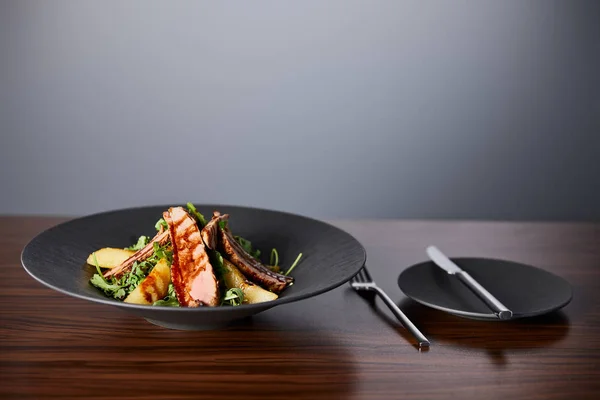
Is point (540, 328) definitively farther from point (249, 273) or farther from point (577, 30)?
point (577, 30)

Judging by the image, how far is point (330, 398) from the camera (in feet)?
3.10

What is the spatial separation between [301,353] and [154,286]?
10.4 inches

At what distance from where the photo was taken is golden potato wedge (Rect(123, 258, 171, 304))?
112cm

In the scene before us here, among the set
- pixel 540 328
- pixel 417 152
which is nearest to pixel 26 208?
pixel 417 152

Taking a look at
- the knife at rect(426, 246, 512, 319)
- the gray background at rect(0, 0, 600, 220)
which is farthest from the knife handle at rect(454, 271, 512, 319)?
the gray background at rect(0, 0, 600, 220)

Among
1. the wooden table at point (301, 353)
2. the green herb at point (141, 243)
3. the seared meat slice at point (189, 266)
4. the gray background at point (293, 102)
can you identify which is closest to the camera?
the wooden table at point (301, 353)

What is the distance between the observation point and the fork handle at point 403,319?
1116 mm

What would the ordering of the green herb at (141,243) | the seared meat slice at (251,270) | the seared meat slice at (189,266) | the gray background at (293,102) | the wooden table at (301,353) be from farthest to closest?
the gray background at (293,102) < the green herb at (141,243) < the seared meat slice at (251,270) < the seared meat slice at (189,266) < the wooden table at (301,353)

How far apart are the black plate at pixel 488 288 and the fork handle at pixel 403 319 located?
4cm

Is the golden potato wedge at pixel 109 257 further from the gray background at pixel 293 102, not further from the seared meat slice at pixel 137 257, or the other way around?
the gray background at pixel 293 102

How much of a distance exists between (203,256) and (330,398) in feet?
1.06

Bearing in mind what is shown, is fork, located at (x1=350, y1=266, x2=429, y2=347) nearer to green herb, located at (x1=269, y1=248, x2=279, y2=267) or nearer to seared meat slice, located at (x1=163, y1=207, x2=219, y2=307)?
green herb, located at (x1=269, y1=248, x2=279, y2=267)

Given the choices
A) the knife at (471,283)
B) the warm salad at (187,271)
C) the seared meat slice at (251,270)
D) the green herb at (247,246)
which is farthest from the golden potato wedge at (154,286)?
the knife at (471,283)

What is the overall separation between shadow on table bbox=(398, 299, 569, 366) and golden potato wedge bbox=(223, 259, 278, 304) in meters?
0.27
